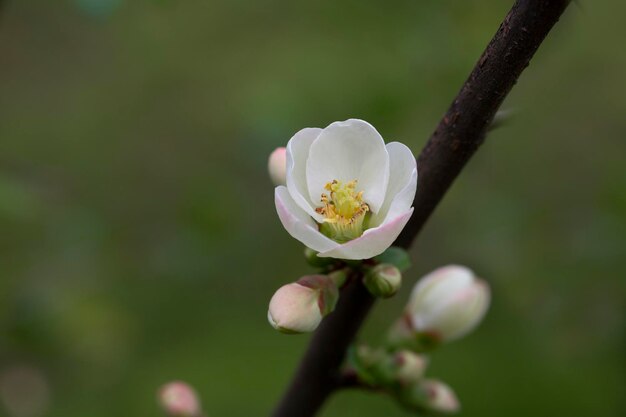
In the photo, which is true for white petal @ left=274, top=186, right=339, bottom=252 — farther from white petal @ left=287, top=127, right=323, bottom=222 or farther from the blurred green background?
the blurred green background

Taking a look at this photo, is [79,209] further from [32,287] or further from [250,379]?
[250,379]

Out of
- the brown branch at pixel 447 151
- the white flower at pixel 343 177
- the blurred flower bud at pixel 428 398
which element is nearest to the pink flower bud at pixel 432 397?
the blurred flower bud at pixel 428 398

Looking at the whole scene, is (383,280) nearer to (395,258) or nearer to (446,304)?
(395,258)

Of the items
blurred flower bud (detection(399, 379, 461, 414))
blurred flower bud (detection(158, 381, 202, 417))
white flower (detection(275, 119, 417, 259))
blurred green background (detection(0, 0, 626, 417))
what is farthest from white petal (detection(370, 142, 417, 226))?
blurred green background (detection(0, 0, 626, 417))

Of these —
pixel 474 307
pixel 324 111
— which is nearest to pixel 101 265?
pixel 324 111

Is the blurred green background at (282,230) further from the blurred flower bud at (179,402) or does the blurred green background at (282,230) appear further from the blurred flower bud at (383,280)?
the blurred flower bud at (383,280)

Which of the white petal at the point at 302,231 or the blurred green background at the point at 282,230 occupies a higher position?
the white petal at the point at 302,231

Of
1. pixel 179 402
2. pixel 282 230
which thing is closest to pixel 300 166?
pixel 179 402

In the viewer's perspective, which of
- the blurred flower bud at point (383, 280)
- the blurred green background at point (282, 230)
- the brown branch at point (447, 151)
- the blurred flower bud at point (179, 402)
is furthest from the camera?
the blurred green background at point (282, 230)
